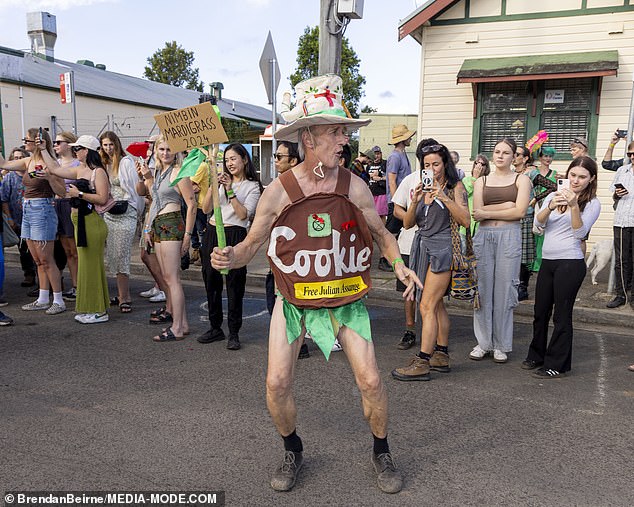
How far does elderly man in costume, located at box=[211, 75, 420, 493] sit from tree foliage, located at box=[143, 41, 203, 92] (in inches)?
2181

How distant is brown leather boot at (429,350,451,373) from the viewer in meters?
4.85

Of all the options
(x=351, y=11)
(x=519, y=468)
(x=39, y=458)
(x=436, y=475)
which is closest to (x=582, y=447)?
(x=519, y=468)

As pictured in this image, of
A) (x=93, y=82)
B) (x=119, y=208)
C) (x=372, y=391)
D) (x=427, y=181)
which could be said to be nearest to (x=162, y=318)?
(x=119, y=208)

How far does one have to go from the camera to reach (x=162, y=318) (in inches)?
250

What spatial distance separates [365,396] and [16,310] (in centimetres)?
550

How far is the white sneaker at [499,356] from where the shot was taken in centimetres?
510

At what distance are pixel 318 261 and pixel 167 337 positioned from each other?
10.4ft

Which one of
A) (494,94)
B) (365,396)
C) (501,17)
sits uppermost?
(501,17)

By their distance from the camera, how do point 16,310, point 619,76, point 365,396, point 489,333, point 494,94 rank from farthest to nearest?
1. point 494,94
2. point 619,76
3. point 16,310
4. point 489,333
5. point 365,396

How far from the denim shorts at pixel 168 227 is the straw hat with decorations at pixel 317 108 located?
8.89 feet

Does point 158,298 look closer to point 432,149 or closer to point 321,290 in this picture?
point 432,149

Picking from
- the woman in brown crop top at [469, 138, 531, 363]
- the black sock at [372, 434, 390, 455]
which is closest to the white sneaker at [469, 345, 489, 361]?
the woman in brown crop top at [469, 138, 531, 363]

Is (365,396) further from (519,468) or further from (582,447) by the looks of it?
(582,447)

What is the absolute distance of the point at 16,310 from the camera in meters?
6.93
